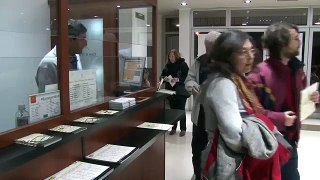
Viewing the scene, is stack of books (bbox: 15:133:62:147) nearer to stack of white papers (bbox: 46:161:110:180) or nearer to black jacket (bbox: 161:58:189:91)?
stack of white papers (bbox: 46:161:110:180)

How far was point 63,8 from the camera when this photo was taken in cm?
173

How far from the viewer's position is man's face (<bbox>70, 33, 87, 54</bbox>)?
1946mm

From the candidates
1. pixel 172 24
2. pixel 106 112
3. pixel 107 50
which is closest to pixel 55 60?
pixel 106 112

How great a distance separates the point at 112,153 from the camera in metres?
1.90

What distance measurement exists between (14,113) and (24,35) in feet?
3.39

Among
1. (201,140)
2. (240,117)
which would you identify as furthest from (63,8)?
(201,140)

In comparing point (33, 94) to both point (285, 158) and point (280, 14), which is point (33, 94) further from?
point (280, 14)

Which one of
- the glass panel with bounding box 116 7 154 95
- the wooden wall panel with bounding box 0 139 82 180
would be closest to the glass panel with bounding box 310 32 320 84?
the glass panel with bounding box 116 7 154 95

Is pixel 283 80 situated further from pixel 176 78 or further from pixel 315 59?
pixel 315 59

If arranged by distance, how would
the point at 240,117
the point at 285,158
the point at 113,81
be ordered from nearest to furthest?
1. the point at 240,117
2. the point at 285,158
3. the point at 113,81

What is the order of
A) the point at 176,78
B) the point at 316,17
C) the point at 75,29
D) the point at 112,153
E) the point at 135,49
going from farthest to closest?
1. the point at 316,17
2. the point at 176,78
3. the point at 135,49
4. the point at 75,29
5. the point at 112,153

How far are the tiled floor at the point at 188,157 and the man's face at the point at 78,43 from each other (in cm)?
202

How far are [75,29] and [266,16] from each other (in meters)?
6.31

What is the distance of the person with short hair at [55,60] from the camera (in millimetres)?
1783
